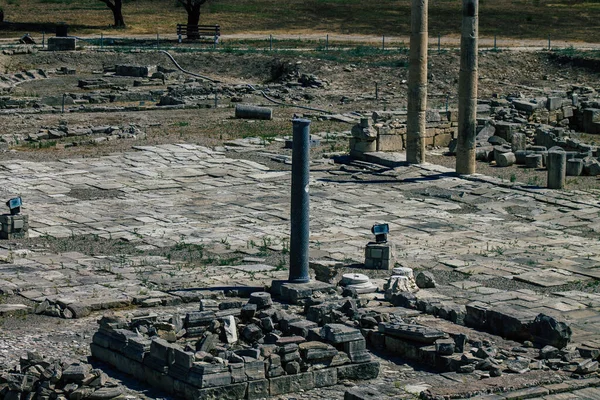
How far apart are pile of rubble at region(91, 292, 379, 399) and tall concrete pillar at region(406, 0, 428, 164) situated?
50.6 ft

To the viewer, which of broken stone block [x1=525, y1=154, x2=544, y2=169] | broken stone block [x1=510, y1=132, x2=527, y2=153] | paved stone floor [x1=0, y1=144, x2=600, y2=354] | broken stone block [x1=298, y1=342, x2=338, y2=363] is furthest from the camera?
broken stone block [x1=510, y1=132, x2=527, y2=153]

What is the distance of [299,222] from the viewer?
20.4 metres

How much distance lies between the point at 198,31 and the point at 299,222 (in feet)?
136

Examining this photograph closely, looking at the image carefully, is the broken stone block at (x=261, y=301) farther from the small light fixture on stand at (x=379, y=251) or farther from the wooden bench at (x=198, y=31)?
the wooden bench at (x=198, y=31)

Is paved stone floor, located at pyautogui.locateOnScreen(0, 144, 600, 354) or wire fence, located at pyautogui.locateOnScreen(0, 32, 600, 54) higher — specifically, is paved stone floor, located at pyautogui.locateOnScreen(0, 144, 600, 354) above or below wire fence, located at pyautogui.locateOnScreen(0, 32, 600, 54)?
below

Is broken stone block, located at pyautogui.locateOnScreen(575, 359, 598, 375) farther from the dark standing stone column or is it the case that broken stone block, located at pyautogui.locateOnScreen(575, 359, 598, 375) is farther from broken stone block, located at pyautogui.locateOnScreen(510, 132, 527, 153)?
broken stone block, located at pyautogui.locateOnScreen(510, 132, 527, 153)

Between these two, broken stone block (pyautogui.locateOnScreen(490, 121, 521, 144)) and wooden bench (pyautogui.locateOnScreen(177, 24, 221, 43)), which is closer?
broken stone block (pyautogui.locateOnScreen(490, 121, 521, 144))

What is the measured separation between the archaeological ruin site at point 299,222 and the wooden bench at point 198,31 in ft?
9.22

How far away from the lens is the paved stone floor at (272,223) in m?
21.0

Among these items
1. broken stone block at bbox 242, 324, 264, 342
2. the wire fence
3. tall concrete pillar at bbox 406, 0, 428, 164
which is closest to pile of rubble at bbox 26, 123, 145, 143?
tall concrete pillar at bbox 406, 0, 428, 164

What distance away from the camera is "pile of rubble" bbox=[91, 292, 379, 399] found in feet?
50.6

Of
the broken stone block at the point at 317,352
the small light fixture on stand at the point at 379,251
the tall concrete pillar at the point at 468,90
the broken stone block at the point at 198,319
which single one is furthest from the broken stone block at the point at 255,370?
the tall concrete pillar at the point at 468,90

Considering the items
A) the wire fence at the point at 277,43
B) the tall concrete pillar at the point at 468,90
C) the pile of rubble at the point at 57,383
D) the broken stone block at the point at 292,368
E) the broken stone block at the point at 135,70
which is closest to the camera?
the pile of rubble at the point at 57,383

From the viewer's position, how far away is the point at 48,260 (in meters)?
22.8
